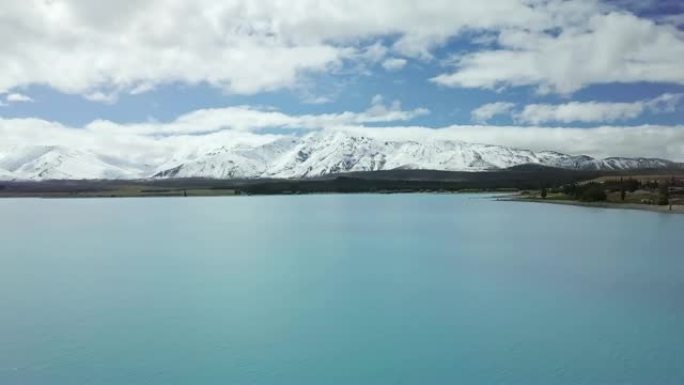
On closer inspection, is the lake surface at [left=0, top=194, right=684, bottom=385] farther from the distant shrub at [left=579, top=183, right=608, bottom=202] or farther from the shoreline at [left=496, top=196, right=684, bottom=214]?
the distant shrub at [left=579, top=183, right=608, bottom=202]

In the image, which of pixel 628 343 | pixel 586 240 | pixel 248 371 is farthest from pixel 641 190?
pixel 248 371

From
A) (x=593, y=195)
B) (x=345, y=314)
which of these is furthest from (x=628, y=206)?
(x=345, y=314)

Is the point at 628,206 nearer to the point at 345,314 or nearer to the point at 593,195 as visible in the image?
the point at 593,195

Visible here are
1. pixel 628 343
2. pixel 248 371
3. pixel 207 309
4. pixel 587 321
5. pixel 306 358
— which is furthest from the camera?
pixel 207 309

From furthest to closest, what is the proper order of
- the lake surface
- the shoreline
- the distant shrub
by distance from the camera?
the distant shrub, the shoreline, the lake surface

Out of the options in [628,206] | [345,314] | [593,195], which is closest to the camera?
[345,314]

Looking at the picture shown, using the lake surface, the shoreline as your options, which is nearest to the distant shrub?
the shoreline

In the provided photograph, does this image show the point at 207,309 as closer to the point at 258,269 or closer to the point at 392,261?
the point at 258,269

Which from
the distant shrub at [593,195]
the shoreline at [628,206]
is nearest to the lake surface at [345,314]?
the shoreline at [628,206]
